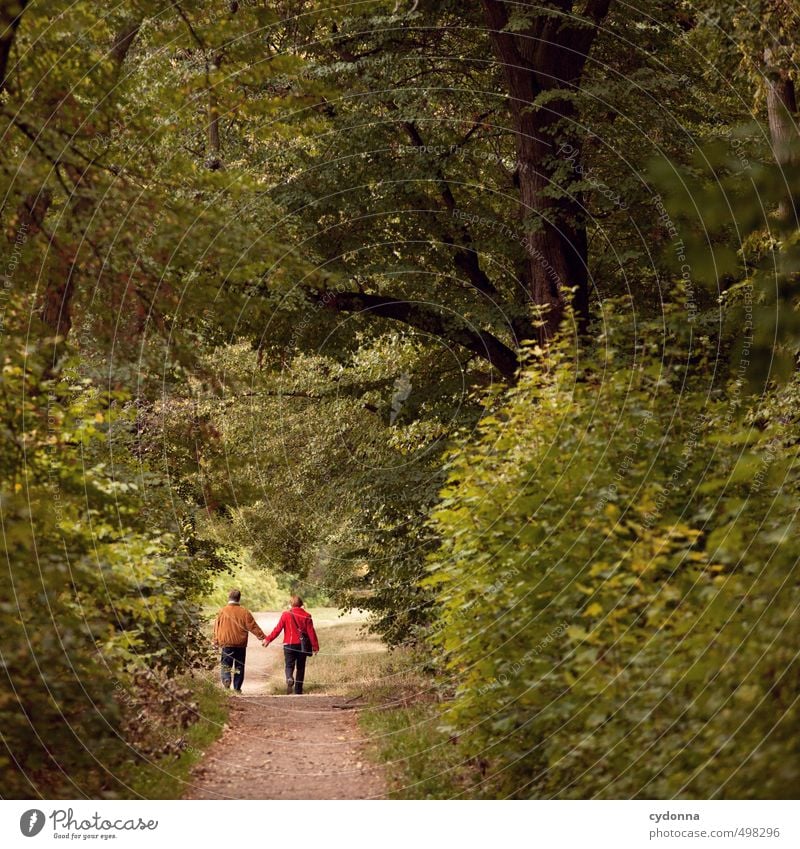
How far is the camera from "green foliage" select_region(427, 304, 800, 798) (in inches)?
206

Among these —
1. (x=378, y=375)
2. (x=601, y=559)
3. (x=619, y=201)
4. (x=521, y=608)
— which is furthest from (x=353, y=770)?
(x=378, y=375)

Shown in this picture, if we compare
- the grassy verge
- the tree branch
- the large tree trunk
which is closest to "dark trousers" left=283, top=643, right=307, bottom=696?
the grassy verge

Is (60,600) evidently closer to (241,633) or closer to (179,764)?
(179,764)

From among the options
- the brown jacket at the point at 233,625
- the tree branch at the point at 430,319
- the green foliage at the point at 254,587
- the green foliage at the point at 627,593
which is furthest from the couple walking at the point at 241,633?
the green foliage at the point at 627,593

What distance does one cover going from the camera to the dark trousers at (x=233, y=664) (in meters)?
13.5

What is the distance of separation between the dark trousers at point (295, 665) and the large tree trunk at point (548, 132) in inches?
215

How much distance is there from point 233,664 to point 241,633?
1.31ft

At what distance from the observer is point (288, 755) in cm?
1002

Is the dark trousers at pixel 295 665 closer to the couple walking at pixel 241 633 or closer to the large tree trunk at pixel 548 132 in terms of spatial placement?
the couple walking at pixel 241 633

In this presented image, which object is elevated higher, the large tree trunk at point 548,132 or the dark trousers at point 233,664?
the large tree trunk at point 548,132

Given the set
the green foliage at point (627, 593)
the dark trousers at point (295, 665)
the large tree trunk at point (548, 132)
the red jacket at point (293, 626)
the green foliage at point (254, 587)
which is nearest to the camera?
the green foliage at point (627, 593)

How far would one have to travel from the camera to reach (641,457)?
7.59 metres

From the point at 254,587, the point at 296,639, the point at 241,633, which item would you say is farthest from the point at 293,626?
the point at 254,587

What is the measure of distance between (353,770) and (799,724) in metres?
4.97
